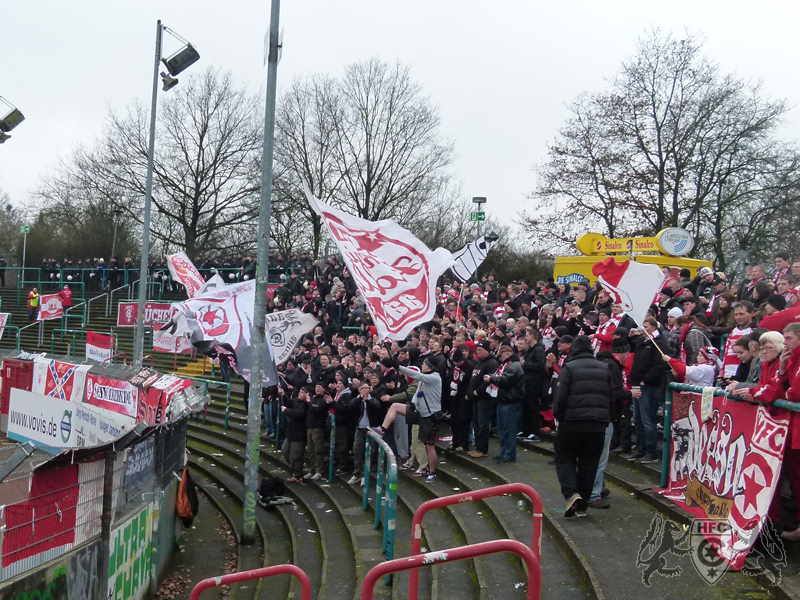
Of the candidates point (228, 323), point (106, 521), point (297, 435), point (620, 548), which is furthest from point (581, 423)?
point (228, 323)

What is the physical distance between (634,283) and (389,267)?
3.33m

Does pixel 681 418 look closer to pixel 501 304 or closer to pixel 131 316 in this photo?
pixel 501 304

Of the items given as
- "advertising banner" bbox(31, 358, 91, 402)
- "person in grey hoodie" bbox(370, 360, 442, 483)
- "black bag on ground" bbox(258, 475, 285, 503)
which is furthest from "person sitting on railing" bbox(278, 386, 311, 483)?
"advertising banner" bbox(31, 358, 91, 402)

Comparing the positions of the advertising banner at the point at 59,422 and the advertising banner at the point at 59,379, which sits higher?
the advertising banner at the point at 59,379

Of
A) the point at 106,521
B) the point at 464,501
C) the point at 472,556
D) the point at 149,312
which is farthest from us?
the point at 149,312

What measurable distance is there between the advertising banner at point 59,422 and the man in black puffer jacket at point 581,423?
8315 mm

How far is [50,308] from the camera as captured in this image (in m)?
29.0

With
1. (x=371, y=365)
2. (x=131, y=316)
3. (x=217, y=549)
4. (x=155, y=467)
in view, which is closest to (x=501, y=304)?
(x=371, y=365)

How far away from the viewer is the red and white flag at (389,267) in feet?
30.5

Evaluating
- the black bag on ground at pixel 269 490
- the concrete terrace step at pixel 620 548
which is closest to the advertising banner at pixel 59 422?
the black bag on ground at pixel 269 490

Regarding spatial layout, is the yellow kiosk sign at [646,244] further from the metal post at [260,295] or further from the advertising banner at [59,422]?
the advertising banner at [59,422]

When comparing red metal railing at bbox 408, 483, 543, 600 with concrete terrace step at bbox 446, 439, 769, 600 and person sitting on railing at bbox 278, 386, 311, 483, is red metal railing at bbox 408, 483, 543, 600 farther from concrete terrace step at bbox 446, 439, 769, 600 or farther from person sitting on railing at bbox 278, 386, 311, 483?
person sitting on railing at bbox 278, 386, 311, 483

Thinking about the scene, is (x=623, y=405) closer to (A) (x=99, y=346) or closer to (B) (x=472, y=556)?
(B) (x=472, y=556)

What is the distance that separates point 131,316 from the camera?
28125 millimetres
